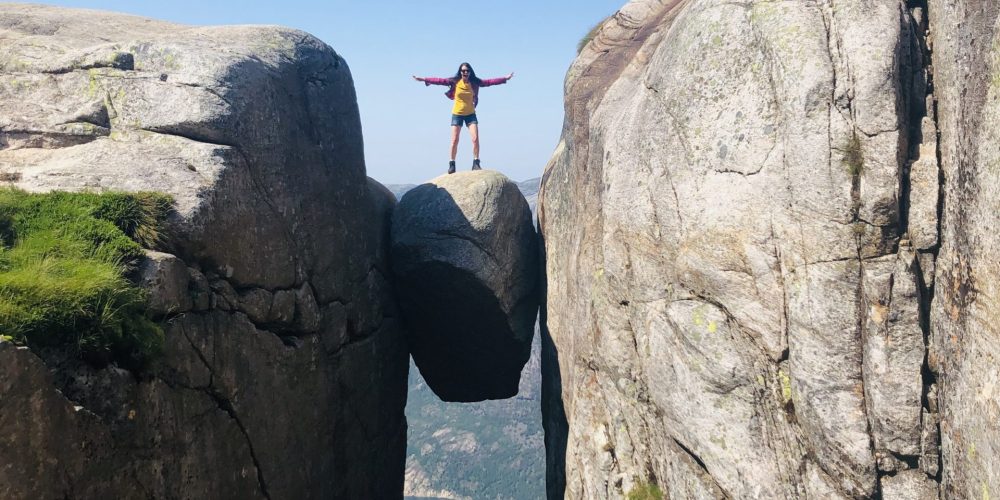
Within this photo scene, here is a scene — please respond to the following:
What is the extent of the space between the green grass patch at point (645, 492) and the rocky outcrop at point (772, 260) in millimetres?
141

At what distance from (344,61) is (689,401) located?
11482 millimetres

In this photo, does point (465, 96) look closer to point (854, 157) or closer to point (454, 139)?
point (454, 139)

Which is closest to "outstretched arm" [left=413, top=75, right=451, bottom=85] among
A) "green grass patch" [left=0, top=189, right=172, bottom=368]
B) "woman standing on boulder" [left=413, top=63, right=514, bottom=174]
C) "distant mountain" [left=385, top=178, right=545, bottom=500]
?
"woman standing on boulder" [left=413, top=63, right=514, bottom=174]

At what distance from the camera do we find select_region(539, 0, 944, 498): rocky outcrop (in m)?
10.3

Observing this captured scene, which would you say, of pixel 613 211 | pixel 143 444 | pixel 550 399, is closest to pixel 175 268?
pixel 143 444

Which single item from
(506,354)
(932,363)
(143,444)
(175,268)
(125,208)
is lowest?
(506,354)

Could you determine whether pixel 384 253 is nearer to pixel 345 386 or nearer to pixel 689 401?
pixel 345 386

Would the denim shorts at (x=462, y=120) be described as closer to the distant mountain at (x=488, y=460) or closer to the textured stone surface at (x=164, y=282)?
the textured stone surface at (x=164, y=282)

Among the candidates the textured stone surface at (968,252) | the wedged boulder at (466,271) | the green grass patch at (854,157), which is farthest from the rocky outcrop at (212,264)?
the textured stone surface at (968,252)

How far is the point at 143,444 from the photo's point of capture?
9180 mm

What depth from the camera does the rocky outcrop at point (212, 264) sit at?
8.52 m

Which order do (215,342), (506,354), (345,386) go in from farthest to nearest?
(506,354) → (345,386) → (215,342)

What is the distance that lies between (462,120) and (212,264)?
39.5 feet

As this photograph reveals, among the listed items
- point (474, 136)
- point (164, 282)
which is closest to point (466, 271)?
point (474, 136)
